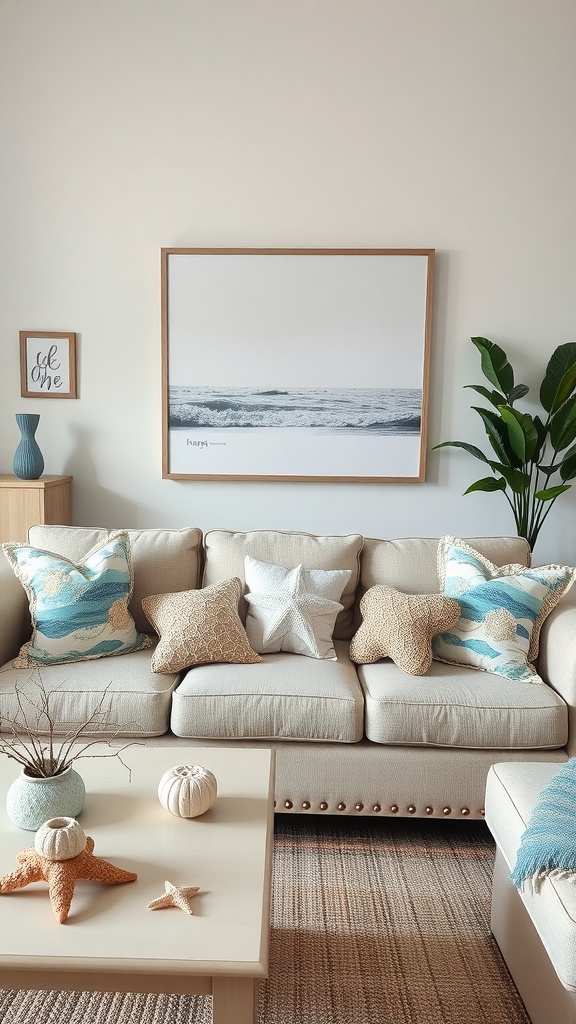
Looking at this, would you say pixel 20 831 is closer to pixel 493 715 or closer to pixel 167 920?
pixel 167 920

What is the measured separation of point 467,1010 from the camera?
1.65 m

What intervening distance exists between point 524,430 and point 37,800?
8.31 ft

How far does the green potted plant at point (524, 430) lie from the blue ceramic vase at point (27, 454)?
71.5 inches

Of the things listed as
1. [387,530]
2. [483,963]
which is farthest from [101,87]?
[483,963]

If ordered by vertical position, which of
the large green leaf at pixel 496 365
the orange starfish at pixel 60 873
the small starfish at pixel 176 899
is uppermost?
the large green leaf at pixel 496 365

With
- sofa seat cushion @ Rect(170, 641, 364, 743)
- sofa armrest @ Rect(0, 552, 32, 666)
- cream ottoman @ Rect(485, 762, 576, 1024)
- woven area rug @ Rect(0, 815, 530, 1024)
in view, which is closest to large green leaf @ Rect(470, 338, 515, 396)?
sofa seat cushion @ Rect(170, 641, 364, 743)

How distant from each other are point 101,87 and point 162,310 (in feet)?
3.44

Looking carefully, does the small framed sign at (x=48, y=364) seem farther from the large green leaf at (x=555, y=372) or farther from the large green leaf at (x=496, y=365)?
the large green leaf at (x=555, y=372)

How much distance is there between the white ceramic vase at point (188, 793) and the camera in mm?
1526

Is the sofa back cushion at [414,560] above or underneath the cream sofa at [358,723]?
above

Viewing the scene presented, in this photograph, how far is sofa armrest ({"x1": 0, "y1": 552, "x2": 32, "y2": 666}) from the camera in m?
2.51

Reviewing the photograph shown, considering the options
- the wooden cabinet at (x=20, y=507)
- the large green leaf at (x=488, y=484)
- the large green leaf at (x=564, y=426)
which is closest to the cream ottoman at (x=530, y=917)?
the large green leaf at (x=488, y=484)

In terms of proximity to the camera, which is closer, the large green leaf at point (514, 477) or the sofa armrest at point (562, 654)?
the sofa armrest at point (562, 654)

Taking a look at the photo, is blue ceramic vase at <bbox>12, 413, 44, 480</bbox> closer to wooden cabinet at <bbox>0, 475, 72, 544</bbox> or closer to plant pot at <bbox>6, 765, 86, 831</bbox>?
wooden cabinet at <bbox>0, 475, 72, 544</bbox>
